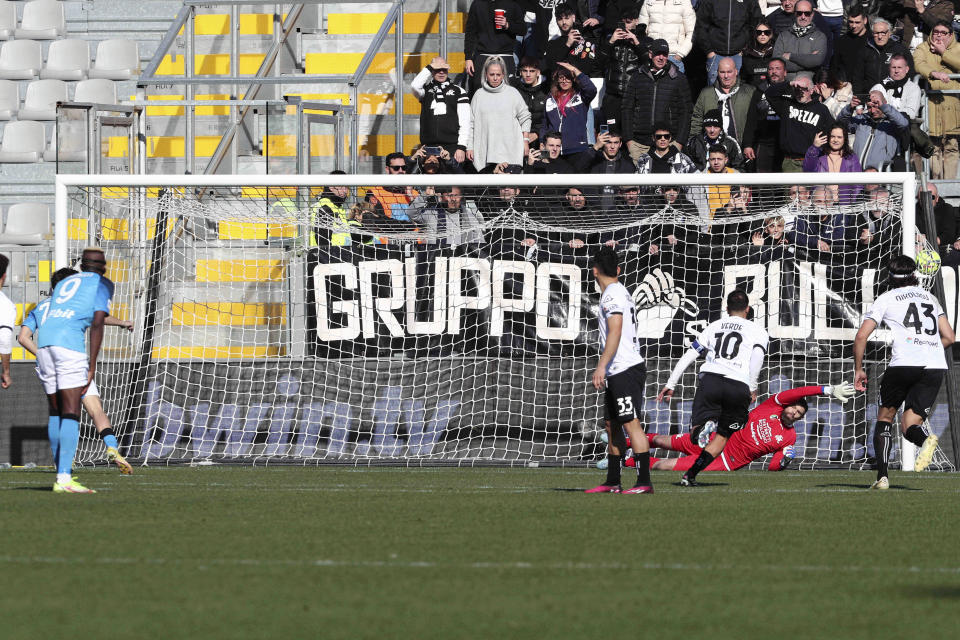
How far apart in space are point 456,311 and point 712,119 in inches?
136

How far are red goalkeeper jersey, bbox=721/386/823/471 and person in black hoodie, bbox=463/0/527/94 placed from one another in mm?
5518

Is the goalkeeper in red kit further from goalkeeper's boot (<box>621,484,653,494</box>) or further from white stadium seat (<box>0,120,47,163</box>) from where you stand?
white stadium seat (<box>0,120,47,163</box>)

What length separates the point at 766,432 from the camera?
45.3 ft

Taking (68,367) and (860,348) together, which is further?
(860,348)

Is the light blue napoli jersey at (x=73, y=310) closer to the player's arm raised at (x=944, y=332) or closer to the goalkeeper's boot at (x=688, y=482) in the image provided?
the goalkeeper's boot at (x=688, y=482)

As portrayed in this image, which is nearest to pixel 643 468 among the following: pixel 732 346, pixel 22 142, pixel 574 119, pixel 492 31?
pixel 732 346

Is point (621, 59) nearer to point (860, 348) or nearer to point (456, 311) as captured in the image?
point (456, 311)

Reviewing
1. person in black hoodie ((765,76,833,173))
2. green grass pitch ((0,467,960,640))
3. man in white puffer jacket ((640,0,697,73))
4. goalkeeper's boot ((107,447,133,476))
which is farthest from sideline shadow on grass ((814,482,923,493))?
man in white puffer jacket ((640,0,697,73))

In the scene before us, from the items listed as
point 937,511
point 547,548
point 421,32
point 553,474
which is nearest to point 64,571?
point 547,548

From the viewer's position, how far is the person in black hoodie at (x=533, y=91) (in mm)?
16823

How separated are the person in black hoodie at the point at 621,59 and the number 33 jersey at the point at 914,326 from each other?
5.59 meters

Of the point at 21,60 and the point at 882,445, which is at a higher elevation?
the point at 21,60

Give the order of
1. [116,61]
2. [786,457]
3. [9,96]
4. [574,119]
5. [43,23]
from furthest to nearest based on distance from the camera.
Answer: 1. [43,23]
2. [9,96]
3. [116,61]
4. [574,119]
5. [786,457]

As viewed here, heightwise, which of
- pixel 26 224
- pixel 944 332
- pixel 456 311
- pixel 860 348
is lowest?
pixel 860 348
